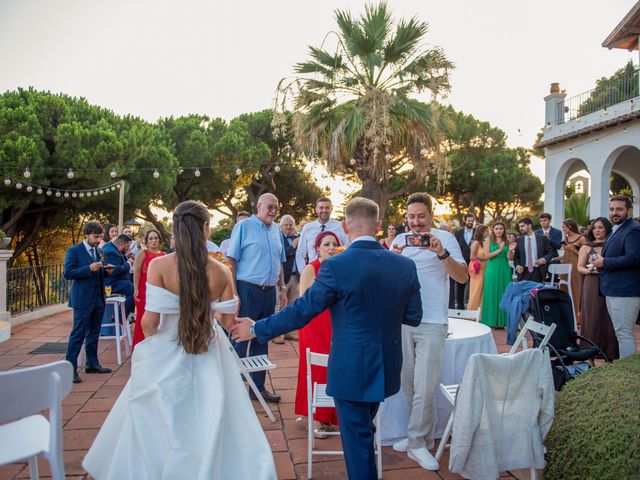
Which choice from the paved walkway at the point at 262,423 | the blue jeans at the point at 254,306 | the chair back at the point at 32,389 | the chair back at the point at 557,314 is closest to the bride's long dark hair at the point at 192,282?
the chair back at the point at 32,389

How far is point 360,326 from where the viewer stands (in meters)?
2.51

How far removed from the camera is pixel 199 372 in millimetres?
2811

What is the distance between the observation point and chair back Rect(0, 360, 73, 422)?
207 cm

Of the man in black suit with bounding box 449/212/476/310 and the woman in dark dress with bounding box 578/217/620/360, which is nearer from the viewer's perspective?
the woman in dark dress with bounding box 578/217/620/360

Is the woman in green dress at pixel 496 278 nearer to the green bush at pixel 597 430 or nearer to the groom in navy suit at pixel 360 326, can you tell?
the green bush at pixel 597 430

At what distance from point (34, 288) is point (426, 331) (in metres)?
9.38

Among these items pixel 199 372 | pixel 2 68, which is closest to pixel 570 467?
pixel 199 372

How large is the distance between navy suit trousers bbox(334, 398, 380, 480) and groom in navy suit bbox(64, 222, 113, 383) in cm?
374

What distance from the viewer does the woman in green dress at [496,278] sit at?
8273 millimetres

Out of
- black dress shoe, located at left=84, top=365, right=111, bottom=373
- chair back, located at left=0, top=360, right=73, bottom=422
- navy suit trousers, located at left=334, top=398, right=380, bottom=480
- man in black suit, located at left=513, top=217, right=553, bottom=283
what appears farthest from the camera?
man in black suit, located at left=513, top=217, right=553, bottom=283

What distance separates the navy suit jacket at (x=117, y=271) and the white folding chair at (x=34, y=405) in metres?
4.35

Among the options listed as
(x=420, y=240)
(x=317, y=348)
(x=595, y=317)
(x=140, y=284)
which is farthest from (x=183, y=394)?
(x=595, y=317)

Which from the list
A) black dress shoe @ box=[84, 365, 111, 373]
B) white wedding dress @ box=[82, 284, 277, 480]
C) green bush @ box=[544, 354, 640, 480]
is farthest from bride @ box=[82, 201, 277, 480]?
black dress shoe @ box=[84, 365, 111, 373]

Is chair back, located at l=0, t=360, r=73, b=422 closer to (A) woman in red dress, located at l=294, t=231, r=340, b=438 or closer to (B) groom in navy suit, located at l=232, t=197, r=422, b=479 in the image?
(B) groom in navy suit, located at l=232, t=197, r=422, b=479
